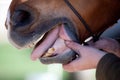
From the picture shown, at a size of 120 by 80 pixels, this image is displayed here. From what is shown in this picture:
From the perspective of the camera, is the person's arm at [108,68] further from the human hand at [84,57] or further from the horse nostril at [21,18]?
the horse nostril at [21,18]

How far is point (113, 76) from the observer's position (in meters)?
1.02

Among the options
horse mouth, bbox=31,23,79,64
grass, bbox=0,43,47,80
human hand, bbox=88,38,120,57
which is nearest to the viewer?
horse mouth, bbox=31,23,79,64

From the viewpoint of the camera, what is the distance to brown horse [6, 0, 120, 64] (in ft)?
3.50

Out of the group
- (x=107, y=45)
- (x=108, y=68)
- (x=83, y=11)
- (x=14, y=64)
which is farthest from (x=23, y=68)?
(x=108, y=68)

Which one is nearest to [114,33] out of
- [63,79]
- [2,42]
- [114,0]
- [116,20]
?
[116,20]

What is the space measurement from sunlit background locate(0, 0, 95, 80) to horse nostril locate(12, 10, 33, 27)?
164 centimetres

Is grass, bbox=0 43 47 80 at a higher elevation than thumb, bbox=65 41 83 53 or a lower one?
higher

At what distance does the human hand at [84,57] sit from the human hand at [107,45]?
0.13 meters

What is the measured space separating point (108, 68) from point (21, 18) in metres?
0.32

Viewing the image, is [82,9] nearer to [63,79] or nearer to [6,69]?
[63,79]

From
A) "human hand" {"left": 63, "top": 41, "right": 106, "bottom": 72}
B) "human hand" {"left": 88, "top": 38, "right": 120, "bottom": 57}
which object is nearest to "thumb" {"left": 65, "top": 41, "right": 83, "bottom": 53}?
"human hand" {"left": 63, "top": 41, "right": 106, "bottom": 72}

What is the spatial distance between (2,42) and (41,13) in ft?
6.61

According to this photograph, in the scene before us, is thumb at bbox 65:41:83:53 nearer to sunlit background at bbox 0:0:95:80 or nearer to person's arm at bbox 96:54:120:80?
person's arm at bbox 96:54:120:80

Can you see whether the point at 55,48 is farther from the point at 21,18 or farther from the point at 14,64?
the point at 14,64
